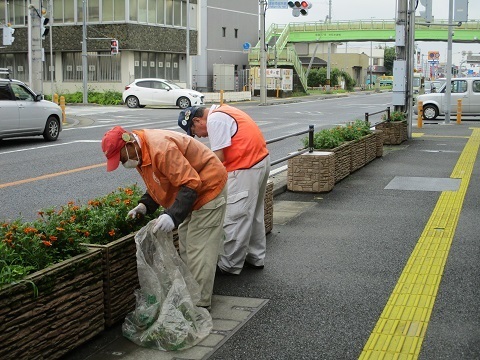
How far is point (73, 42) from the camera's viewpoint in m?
51.0

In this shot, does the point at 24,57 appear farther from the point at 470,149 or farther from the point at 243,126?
the point at 243,126

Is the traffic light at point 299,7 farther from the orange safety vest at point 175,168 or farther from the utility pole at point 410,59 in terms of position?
the orange safety vest at point 175,168

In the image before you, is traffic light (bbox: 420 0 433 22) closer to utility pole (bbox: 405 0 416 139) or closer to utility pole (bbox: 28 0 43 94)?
utility pole (bbox: 405 0 416 139)

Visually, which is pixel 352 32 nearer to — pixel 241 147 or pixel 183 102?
pixel 183 102

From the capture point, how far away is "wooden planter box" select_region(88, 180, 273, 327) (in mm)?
5223

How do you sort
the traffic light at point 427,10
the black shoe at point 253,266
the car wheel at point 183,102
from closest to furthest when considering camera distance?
1. the black shoe at point 253,266
2. the traffic light at point 427,10
3. the car wheel at point 183,102

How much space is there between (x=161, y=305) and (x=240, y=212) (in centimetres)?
161

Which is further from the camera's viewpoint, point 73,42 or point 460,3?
point 73,42

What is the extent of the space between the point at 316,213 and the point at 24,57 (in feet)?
158

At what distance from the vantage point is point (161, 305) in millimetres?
5141

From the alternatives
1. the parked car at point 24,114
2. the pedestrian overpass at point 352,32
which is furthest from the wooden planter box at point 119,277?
the pedestrian overpass at point 352,32

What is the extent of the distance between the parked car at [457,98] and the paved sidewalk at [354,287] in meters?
20.2

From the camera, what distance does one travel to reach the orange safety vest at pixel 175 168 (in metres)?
5.01

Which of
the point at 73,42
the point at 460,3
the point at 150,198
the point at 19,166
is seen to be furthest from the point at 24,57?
the point at 150,198
